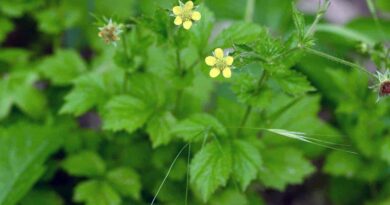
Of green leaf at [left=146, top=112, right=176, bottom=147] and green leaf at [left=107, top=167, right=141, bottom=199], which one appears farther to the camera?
green leaf at [left=107, top=167, right=141, bottom=199]

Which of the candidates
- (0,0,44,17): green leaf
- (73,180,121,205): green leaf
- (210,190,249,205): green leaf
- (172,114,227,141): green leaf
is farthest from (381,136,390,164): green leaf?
(0,0,44,17): green leaf

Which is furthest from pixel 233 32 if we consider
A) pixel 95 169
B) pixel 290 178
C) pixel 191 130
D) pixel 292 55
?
pixel 95 169

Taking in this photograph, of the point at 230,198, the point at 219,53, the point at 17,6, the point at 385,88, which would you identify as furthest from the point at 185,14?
the point at 17,6

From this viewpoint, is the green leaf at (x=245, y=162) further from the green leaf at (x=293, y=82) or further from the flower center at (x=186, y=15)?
the flower center at (x=186, y=15)

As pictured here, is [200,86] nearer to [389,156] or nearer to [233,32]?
[233,32]

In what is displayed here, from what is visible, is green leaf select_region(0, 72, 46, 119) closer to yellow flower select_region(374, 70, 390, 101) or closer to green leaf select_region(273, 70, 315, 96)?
green leaf select_region(273, 70, 315, 96)

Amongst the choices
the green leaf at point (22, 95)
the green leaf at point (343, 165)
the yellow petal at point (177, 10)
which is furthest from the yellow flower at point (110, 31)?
the green leaf at point (343, 165)

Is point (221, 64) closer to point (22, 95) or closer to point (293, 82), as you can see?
point (293, 82)
